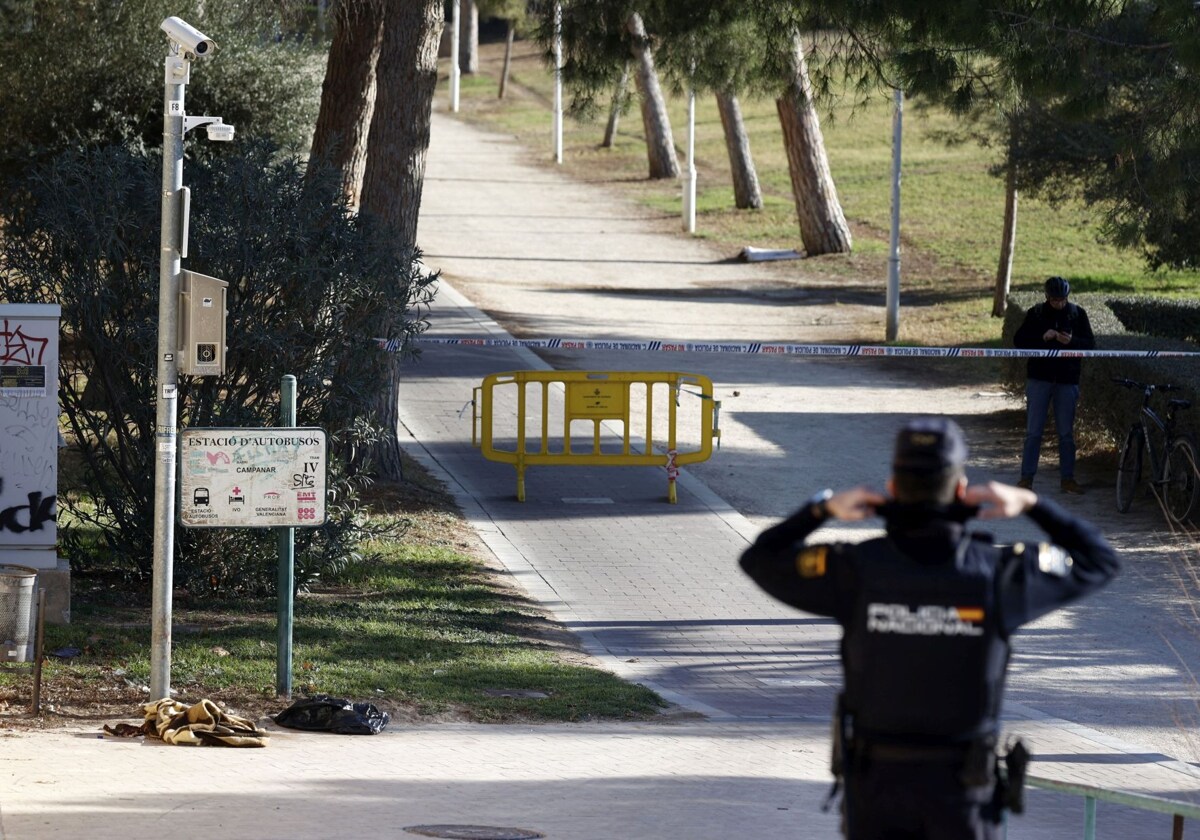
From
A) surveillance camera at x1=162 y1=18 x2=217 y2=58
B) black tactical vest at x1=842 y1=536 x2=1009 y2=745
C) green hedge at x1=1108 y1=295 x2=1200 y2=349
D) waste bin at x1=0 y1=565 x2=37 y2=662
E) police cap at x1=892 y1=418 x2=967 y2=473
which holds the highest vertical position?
surveillance camera at x1=162 y1=18 x2=217 y2=58

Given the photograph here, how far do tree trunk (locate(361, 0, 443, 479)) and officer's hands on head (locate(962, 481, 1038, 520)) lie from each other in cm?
986

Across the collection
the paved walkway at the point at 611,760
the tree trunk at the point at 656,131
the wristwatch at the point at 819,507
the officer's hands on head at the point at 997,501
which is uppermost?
the tree trunk at the point at 656,131

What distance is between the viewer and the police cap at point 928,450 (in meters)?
3.80

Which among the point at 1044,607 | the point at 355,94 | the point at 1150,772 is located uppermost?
the point at 355,94

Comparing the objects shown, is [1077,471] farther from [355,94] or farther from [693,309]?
[693,309]

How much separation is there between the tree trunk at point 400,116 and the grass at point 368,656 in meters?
3.13

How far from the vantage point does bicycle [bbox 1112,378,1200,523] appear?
41.0ft

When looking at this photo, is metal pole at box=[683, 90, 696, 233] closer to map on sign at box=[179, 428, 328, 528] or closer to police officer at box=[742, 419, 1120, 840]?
map on sign at box=[179, 428, 328, 528]

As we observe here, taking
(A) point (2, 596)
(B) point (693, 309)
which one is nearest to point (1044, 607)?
(A) point (2, 596)

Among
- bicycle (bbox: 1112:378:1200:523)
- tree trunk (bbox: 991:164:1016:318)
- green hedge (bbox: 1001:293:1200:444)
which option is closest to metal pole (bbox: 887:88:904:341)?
tree trunk (bbox: 991:164:1016:318)

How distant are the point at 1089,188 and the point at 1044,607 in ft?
62.0

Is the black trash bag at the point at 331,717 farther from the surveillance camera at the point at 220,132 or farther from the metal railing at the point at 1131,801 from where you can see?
the metal railing at the point at 1131,801

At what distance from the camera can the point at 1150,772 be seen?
24.7 feet

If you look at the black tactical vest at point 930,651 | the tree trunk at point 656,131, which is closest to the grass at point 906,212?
the tree trunk at point 656,131
